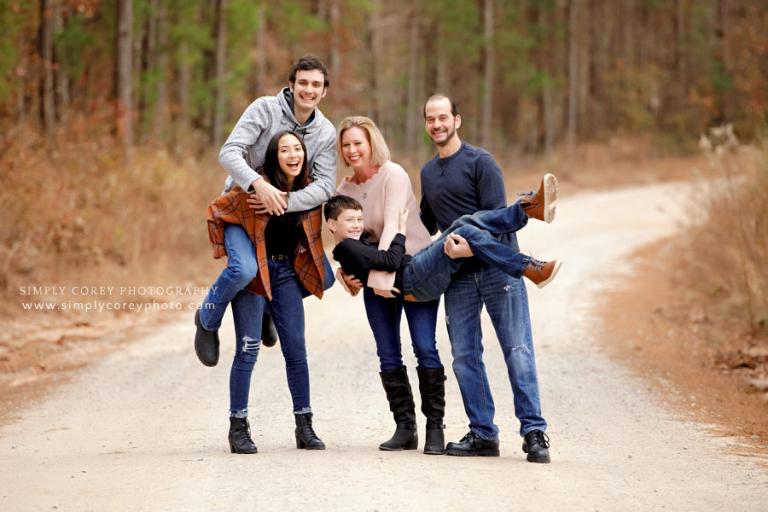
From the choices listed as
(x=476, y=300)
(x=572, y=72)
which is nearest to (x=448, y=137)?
(x=476, y=300)

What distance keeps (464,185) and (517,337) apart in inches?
37.2

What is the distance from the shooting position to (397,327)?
660 cm

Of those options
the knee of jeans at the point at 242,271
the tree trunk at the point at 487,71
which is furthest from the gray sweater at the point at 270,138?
the tree trunk at the point at 487,71

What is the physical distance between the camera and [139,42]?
30.8m

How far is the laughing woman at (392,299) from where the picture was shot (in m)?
6.35

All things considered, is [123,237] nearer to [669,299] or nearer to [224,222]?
[669,299]

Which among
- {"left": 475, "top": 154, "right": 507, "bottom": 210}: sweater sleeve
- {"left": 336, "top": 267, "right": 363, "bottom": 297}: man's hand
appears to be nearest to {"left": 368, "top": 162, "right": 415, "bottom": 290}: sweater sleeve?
{"left": 336, "top": 267, "right": 363, "bottom": 297}: man's hand

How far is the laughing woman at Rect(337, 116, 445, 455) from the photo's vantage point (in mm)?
6348

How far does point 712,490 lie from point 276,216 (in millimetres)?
2828

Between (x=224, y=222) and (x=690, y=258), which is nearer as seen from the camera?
(x=224, y=222)

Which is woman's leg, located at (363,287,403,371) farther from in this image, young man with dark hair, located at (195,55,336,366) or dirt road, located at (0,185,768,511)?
dirt road, located at (0,185,768,511)

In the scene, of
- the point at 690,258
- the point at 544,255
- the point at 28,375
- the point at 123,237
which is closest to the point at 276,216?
the point at 28,375

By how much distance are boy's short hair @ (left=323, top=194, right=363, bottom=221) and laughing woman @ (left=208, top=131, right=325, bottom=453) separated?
88 millimetres

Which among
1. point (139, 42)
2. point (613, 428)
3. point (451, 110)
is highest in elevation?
point (139, 42)
